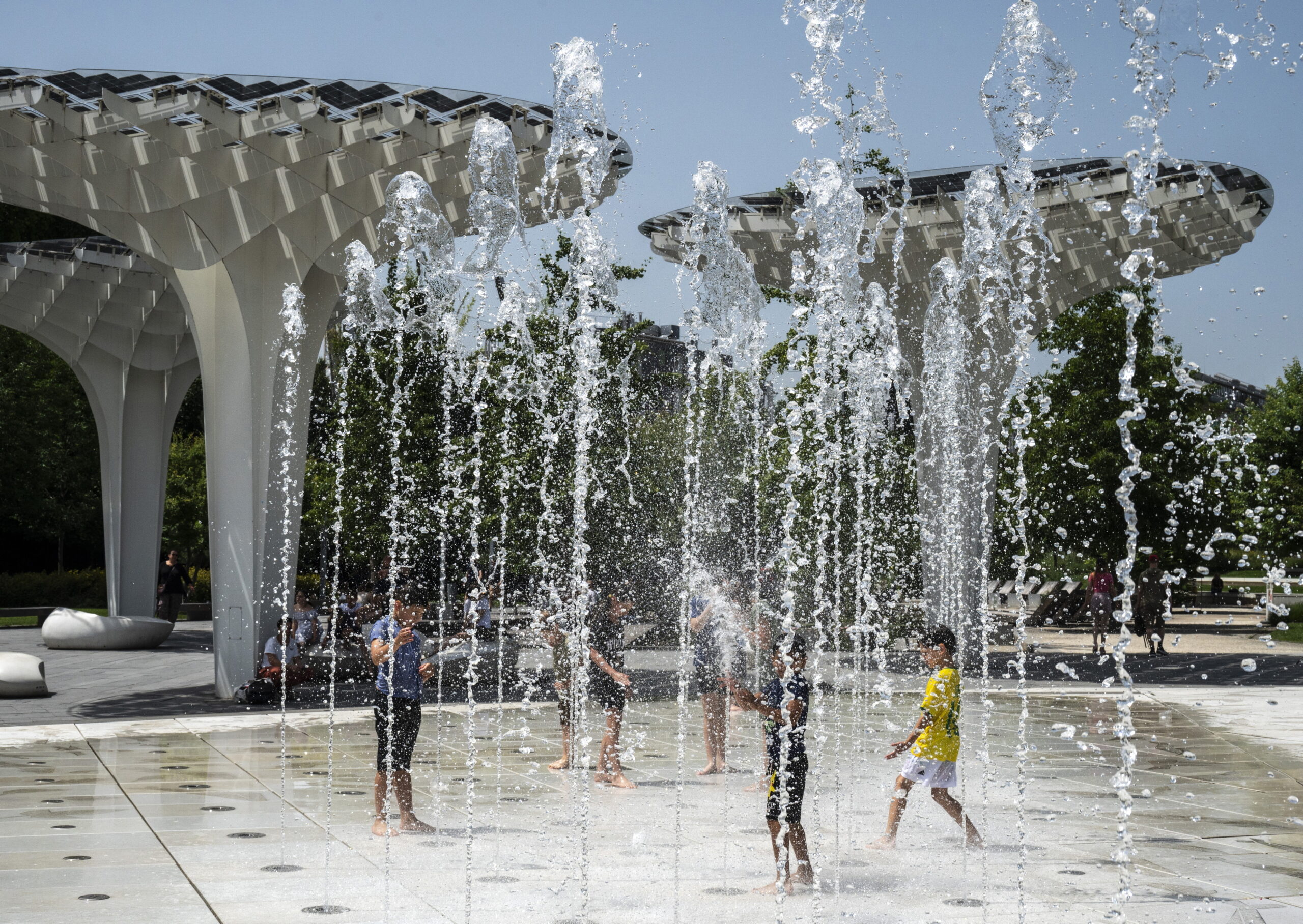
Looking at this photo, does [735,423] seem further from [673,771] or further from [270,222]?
[673,771]

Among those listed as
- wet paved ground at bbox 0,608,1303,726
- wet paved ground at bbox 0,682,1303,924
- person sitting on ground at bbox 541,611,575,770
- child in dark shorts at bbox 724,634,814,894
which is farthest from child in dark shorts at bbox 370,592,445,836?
wet paved ground at bbox 0,608,1303,726

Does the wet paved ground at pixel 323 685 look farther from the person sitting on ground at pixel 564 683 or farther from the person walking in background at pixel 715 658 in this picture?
the person walking in background at pixel 715 658

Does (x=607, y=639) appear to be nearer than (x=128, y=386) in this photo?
Yes

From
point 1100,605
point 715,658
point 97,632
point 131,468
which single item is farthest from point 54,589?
point 715,658

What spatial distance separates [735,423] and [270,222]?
34.7 feet

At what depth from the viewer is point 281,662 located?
1535 centimetres

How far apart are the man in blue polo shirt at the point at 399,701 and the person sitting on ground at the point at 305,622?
9342 mm

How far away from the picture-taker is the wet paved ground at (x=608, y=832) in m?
5.93

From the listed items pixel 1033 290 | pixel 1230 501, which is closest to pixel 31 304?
pixel 1033 290

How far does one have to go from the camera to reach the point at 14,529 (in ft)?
128

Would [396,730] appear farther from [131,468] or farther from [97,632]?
[131,468]

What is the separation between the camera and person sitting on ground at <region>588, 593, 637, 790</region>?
9312mm

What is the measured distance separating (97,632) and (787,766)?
756 inches

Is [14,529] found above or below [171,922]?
above
